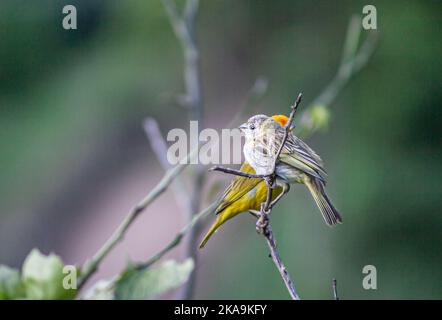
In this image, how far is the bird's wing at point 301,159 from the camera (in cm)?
78

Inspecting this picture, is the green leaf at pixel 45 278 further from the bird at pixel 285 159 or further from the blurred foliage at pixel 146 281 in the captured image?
the bird at pixel 285 159

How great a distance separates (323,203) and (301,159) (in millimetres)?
60

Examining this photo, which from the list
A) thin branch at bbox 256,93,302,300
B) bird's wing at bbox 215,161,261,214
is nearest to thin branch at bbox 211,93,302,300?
thin branch at bbox 256,93,302,300

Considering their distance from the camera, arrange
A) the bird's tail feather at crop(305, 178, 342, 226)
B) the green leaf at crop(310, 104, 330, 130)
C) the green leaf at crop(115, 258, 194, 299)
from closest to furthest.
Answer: the green leaf at crop(115, 258, 194, 299) < the bird's tail feather at crop(305, 178, 342, 226) < the green leaf at crop(310, 104, 330, 130)

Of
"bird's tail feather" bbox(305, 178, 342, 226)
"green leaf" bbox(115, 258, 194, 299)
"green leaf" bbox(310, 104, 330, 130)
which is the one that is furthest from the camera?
"green leaf" bbox(310, 104, 330, 130)

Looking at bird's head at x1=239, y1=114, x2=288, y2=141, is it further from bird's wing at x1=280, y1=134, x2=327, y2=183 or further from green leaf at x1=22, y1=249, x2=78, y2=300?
green leaf at x1=22, y1=249, x2=78, y2=300

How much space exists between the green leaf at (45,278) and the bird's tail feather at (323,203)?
0.31 m

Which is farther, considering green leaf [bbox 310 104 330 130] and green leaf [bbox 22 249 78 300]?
green leaf [bbox 310 104 330 130]

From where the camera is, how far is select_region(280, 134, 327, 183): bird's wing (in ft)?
2.56

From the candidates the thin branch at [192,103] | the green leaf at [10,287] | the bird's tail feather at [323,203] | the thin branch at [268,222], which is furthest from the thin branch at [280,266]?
the thin branch at [192,103]

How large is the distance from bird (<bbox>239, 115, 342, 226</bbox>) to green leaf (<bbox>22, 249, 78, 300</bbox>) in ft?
0.81

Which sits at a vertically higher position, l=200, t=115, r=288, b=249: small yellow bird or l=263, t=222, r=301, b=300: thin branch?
l=200, t=115, r=288, b=249: small yellow bird

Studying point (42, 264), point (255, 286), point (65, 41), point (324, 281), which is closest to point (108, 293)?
point (42, 264)

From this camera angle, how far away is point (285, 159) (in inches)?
31.8
